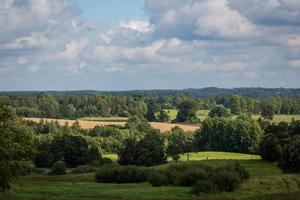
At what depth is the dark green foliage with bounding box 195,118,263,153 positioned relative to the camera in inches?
5694

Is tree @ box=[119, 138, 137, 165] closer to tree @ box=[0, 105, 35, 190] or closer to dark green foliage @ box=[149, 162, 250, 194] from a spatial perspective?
dark green foliage @ box=[149, 162, 250, 194]

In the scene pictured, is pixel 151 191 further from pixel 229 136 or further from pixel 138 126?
pixel 138 126

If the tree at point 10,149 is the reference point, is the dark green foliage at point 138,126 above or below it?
below

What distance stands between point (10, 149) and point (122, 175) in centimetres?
3089

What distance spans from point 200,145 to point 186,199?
116 metres

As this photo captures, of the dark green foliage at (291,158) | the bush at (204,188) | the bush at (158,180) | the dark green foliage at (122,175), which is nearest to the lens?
the bush at (204,188)

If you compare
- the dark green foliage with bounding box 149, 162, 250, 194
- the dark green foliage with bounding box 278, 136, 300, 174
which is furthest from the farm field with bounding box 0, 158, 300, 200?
the dark green foliage with bounding box 278, 136, 300, 174

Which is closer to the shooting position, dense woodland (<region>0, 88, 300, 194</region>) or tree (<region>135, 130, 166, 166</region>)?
dense woodland (<region>0, 88, 300, 194</region>)

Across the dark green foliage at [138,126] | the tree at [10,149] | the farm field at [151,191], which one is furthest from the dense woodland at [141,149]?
the farm field at [151,191]

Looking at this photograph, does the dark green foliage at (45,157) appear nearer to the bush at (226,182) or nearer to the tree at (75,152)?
the tree at (75,152)

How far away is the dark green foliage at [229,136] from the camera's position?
5694 inches

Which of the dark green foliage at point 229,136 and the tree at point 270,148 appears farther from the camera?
the dark green foliage at point 229,136

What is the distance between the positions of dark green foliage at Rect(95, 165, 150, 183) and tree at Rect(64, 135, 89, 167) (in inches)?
1897

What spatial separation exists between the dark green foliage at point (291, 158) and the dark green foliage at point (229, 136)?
59.6 meters
